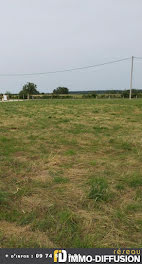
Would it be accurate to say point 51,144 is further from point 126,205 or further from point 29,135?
point 126,205

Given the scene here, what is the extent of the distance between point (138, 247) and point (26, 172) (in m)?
2.05

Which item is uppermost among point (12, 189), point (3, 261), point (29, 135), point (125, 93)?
point (125, 93)

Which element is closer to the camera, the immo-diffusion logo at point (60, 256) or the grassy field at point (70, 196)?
the immo-diffusion logo at point (60, 256)

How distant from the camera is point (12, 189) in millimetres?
2650

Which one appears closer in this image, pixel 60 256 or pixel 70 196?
pixel 60 256

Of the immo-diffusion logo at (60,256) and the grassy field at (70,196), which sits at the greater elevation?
the grassy field at (70,196)

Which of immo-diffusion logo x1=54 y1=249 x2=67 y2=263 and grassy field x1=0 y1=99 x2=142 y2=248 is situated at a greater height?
grassy field x1=0 y1=99 x2=142 y2=248

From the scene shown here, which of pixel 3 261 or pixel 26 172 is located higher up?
pixel 26 172

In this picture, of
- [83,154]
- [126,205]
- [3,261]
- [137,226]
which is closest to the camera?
[3,261]

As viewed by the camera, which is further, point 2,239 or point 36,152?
point 36,152

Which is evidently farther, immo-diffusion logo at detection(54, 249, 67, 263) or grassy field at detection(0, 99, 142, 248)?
grassy field at detection(0, 99, 142, 248)

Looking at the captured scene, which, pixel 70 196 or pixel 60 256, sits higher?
pixel 70 196

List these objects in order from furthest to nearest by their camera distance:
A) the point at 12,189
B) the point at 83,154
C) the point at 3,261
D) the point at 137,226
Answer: the point at 83,154 < the point at 12,189 < the point at 137,226 < the point at 3,261

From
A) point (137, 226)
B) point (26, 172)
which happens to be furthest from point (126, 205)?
point (26, 172)
